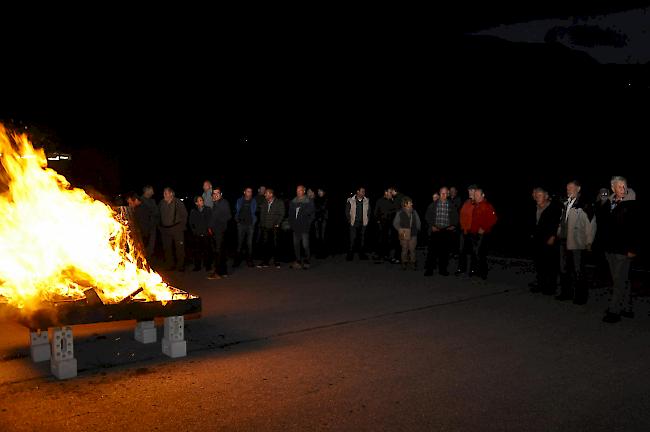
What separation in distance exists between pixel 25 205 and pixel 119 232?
121 cm

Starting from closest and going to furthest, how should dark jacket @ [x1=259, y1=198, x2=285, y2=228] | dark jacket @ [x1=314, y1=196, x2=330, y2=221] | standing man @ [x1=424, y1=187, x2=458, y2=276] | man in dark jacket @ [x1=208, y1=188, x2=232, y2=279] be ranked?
man in dark jacket @ [x1=208, y1=188, x2=232, y2=279], standing man @ [x1=424, y1=187, x2=458, y2=276], dark jacket @ [x1=259, y1=198, x2=285, y2=228], dark jacket @ [x1=314, y1=196, x2=330, y2=221]

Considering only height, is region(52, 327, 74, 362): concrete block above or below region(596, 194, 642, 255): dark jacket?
below

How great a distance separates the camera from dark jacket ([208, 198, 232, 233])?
44.9ft

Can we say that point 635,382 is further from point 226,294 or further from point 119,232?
point 226,294

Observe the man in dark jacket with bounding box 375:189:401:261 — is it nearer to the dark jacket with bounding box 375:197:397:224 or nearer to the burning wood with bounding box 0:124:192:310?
the dark jacket with bounding box 375:197:397:224

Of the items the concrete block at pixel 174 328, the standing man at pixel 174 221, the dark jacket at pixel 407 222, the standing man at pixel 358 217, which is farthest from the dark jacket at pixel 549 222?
the standing man at pixel 174 221

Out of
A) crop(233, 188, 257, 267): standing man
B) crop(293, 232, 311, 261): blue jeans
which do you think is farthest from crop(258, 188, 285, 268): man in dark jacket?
crop(293, 232, 311, 261): blue jeans

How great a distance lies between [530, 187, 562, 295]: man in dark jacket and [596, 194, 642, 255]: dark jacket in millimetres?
2261

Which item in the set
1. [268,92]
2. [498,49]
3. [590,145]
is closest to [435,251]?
[268,92]

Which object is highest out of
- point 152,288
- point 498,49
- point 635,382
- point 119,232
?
point 498,49

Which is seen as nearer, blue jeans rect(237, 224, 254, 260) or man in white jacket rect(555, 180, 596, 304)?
man in white jacket rect(555, 180, 596, 304)

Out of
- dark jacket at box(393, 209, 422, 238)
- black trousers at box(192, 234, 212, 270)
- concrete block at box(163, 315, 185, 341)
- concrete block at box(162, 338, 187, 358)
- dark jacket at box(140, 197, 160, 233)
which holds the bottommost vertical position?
concrete block at box(162, 338, 187, 358)

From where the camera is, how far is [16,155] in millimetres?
7168

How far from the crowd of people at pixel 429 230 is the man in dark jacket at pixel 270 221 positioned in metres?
0.03
